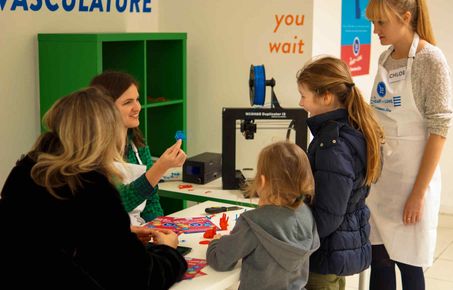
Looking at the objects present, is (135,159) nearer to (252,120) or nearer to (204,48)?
(252,120)

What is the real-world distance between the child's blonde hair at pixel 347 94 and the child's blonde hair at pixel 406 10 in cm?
42

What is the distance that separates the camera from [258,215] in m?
2.07

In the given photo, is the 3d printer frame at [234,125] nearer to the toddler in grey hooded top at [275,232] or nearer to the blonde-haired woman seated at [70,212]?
the toddler in grey hooded top at [275,232]

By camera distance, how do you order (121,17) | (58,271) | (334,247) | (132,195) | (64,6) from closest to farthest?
(58,271) < (334,247) < (132,195) < (64,6) < (121,17)

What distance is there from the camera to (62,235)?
1712 mm

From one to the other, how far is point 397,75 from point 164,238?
122 centimetres

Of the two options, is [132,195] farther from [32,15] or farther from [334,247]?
[32,15]

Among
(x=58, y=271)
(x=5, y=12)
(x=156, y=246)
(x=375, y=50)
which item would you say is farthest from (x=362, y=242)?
(x=375, y=50)

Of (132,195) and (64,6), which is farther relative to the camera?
(64,6)

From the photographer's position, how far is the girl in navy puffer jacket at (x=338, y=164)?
7.32 ft

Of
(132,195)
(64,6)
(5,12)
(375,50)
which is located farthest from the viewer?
(375,50)

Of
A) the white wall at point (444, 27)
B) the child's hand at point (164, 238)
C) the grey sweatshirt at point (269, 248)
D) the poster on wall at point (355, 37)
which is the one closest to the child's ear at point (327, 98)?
the grey sweatshirt at point (269, 248)

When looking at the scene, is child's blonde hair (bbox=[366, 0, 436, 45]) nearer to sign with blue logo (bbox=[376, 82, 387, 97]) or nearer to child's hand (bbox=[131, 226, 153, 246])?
sign with blue logo (bbox=[376, 82, 387, 97])

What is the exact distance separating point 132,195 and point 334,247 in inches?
30.0
